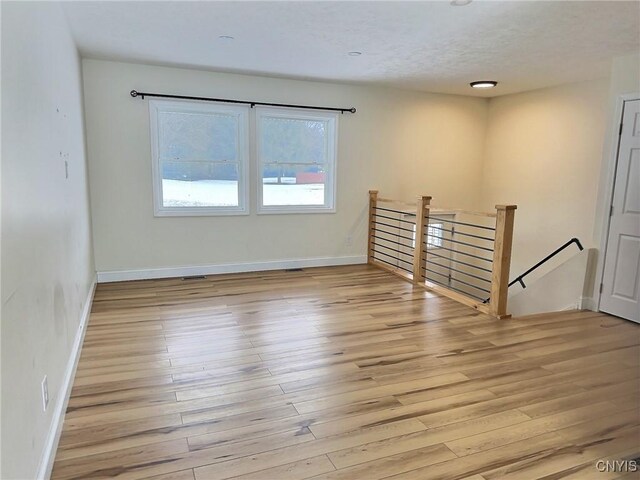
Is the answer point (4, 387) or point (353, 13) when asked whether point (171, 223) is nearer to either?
point (353, 13)

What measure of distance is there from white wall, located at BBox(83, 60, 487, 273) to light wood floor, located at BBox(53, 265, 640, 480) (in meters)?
1.08

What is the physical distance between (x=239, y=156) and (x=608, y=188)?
13.0 feet

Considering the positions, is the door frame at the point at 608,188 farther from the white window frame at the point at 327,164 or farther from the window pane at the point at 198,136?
the window pane at the point at 198,136

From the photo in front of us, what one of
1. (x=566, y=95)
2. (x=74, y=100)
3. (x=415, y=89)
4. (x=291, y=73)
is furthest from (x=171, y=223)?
(x=566, y=95)

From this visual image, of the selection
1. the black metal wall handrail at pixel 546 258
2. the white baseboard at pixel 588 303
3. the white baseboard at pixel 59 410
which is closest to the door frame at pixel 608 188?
the white baseboard at pixel 588 303

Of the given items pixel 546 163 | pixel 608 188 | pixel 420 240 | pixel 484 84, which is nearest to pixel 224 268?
pixel 420 240

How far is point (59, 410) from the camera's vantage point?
2.16 m

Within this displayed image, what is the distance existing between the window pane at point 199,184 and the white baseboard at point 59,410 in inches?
79.2

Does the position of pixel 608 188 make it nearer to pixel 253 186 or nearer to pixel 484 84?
Answer: pixel 484 84

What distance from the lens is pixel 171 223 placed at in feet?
16.7

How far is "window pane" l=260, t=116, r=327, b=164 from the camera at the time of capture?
5383 mm

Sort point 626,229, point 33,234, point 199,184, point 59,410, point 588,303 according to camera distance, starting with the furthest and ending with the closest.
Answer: point 199,184 < point 588,303 < point 626,229 < point 59,410 < point 33,234

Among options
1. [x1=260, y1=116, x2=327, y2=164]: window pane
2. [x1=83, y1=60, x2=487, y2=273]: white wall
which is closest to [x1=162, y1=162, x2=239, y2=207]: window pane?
[x1=83, y1=60, x2=487, y2=273]: white wall

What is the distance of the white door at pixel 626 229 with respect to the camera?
3.91 meters
